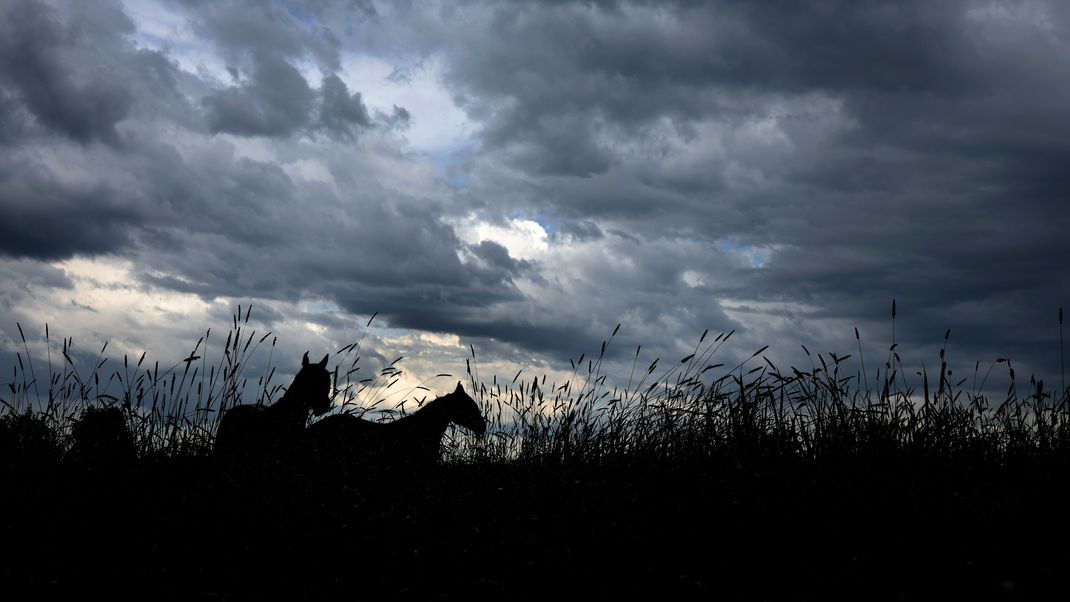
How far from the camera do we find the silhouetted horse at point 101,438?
500 cm

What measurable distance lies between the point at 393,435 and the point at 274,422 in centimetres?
180

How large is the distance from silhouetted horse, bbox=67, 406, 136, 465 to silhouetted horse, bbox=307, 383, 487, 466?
136cm

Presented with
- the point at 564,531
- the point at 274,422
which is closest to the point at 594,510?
the point at 564,531

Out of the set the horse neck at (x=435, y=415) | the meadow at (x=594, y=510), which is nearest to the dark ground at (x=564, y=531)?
the meadow at (x=594, y=510)

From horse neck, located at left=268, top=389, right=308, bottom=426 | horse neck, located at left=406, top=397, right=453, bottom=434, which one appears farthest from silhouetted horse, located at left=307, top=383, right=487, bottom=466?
horse neck, located at left=268, top=389, right=308, bottom=426

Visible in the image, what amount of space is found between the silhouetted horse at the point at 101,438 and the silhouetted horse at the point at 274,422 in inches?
25.7

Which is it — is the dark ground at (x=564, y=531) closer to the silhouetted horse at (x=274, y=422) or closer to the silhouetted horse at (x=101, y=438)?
the silhouetted horse at (x=101, y=438)

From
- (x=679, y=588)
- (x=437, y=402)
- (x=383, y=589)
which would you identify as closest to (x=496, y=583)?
(x=383, y=589)

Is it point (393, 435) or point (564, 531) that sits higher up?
point (393, 435)

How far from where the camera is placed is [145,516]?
422cm

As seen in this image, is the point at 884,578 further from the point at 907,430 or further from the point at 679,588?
the point at 907,430

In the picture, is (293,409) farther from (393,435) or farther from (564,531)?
(564,531)

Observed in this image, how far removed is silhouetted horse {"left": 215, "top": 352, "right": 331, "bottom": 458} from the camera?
17.2ft

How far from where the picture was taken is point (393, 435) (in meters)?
7.23
